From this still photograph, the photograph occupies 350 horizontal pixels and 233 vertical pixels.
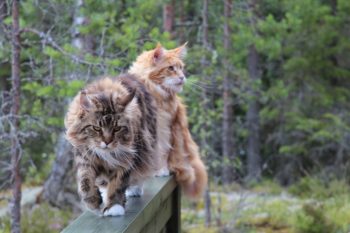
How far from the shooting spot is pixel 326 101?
11734 mm

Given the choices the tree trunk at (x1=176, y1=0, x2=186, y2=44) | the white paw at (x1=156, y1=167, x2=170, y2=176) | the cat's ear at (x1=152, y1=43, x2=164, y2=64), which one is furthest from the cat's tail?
the tree trunk at (x1=176, y1=0, x2=186, y2=44)

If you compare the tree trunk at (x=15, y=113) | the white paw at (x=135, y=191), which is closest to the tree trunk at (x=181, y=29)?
the tree trunk at (x=15, y=113)

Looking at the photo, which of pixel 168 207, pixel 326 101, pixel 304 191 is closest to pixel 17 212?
pixel 168 207

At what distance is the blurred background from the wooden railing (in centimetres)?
105

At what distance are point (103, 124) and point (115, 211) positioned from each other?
0.33 meters

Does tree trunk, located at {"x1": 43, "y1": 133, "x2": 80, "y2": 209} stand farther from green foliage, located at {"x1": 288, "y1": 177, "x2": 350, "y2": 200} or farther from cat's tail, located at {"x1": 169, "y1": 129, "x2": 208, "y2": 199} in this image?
cat's tail, located at {"x1": 169, "y1": 129, "x2": 208, "y2": 199}

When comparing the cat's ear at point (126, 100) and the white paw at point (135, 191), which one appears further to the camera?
the white paw at point (135, 191)

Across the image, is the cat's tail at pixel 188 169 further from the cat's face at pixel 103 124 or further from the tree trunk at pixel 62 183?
the tree trunk at pixel 62 183

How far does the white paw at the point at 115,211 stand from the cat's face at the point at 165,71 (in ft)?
5.02

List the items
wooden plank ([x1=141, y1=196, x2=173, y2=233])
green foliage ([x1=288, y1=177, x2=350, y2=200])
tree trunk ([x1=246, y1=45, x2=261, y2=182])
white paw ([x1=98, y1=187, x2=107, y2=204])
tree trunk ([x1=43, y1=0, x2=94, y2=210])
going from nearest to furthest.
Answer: white paw ([x1=98, y1=187, x2=107, y2=204])
wooden plank ([x1=141, y1=196, x2=173, y2=233])
tree trunk ([x1=43, y1=0, x2=94, y2=210])
green foliage ([x1=288, y1=177, x2=350, y2=200])
tree trunk ([x1=246, y1=45, x2=261, y2=182])

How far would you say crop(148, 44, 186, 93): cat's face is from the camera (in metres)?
3.67

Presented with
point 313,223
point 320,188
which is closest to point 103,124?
point 313,223

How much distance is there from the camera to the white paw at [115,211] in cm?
217

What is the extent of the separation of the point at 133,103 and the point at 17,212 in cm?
323
